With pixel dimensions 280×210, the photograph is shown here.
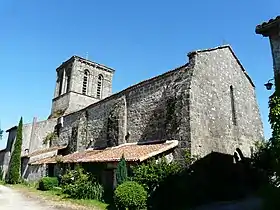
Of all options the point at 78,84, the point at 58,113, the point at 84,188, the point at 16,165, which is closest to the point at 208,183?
the point at 84,188

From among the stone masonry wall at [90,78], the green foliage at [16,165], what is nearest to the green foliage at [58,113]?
the stone masonry wall at [90,78]

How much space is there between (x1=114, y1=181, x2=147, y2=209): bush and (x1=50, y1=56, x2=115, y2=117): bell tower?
945 inches

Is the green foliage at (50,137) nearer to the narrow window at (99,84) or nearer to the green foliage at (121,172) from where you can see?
the narrow window at (99,84)

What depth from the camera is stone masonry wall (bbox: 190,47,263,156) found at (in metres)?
14.6

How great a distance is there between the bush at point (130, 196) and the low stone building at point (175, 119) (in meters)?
1.69

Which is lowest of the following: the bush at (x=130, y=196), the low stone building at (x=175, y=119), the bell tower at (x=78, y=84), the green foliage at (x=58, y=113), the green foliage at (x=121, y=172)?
the bush at (x=130, y=196)

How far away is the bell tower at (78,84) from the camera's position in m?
35.0

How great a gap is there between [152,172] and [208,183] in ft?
11.1

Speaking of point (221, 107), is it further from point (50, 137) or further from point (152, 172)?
point (50, 137)

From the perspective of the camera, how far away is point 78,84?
35500mm

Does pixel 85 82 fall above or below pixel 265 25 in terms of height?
above

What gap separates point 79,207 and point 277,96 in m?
10.0

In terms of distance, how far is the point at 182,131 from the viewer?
14.1 metres

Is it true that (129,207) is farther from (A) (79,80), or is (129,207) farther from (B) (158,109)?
(A) (79,80)
